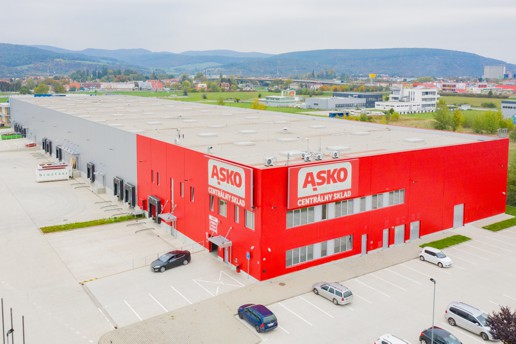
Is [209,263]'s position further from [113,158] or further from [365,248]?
[113,158]

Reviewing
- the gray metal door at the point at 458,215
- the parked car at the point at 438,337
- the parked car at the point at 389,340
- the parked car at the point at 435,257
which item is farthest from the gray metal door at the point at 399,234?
the parked car at the point at 389,340

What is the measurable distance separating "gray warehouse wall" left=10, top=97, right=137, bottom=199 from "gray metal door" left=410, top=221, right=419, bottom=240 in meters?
24.6

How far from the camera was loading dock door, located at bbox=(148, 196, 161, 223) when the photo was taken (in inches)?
1567

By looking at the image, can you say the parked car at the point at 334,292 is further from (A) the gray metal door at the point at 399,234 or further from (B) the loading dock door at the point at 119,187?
(B) the loading dock door at the point at 119,187

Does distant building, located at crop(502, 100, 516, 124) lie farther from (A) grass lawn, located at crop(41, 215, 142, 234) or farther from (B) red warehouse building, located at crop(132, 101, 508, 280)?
(A) grass lawn, located at crop(41, 215, 142, 234)

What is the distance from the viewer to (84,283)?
95.2 feet

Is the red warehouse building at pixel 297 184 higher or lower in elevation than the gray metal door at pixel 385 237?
higher

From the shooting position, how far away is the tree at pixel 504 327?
1958 centimetres

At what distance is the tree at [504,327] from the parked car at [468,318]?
2690 millimetres

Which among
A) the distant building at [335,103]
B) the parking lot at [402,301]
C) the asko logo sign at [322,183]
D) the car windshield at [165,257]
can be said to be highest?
the distant building at [335,103]

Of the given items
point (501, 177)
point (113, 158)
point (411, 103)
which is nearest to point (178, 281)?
point (113, 158)

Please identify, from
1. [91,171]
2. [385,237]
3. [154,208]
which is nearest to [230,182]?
[385,237]

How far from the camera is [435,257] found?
→ 3169 cm

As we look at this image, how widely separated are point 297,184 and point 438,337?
11.7 meters
